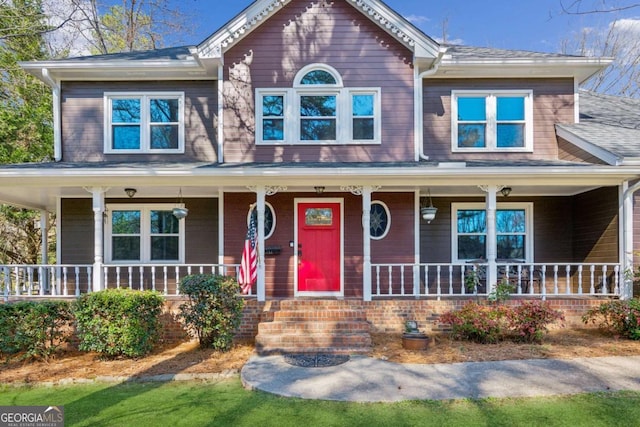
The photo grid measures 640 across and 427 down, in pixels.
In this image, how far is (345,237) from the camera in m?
9.55

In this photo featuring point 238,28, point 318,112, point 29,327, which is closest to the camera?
point 29,327

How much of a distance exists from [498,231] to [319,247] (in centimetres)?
441

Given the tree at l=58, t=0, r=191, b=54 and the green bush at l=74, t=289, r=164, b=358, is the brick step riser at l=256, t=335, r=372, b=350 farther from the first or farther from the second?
the tree at l=58, t=0, r=191, b=54

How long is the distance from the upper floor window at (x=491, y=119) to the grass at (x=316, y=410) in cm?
643

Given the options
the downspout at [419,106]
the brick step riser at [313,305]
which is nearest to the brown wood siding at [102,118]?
the brick step riser at [313,305]

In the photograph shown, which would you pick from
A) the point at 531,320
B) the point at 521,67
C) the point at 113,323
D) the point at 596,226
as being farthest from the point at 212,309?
the point at 521,67

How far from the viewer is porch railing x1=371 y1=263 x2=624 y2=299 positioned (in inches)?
337

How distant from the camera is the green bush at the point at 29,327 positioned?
22.0 feet

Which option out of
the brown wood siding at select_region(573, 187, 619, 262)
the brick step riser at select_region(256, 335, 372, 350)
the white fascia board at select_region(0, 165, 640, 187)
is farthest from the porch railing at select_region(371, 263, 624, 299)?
the white fascia board at select_region(0, 165, 640, 187)

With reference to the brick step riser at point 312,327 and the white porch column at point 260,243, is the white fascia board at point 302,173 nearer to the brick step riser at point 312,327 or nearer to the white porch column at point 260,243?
the white porch column at point 260,243

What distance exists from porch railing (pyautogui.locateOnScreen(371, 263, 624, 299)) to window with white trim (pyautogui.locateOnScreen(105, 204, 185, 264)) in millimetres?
4853

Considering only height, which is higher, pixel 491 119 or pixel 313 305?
pixel 491 119

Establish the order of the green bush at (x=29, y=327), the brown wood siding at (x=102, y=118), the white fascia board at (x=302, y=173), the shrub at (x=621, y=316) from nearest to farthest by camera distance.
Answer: the green bush at (x=29, y=327) < the shrub at (x=621, y=316) < the white fascia board at (x=302, y=173) < the brown wood siding at (x=102, y=118)

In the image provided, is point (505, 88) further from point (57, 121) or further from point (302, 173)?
point (57, 121)
